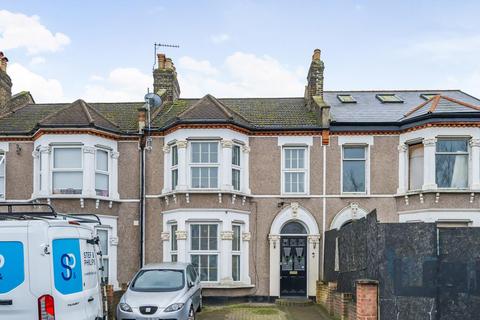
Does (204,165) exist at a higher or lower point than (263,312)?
higher

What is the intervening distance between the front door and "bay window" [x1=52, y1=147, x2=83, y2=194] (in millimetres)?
7678

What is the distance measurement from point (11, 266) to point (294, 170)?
12.3 metres

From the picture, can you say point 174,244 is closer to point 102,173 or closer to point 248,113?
point 102,173

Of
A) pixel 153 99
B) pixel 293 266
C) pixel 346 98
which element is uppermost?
pixel 346 98

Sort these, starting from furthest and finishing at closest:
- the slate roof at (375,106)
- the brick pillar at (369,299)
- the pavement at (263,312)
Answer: the slate roof at (375,106), the pavement at (263,312), the brick pillar at (369,299)

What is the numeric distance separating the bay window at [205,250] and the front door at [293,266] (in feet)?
8.40

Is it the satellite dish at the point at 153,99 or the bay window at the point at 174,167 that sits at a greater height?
the satellite dish at the point at 153,99

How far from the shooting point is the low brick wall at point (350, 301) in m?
10.1

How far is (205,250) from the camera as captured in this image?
55.3ft

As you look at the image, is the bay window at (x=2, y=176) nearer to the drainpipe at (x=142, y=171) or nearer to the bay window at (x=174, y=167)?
the drainpipe at (x=142, y=171)

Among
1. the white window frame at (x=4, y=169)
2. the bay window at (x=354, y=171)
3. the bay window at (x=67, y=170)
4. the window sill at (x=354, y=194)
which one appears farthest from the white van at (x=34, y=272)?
the bay window at (x=354, y=171)

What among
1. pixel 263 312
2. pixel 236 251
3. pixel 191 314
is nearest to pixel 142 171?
pixel 236 251

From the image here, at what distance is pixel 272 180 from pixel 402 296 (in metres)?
8.43

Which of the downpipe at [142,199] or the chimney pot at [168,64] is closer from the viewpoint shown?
the downpipe at [142,199]
